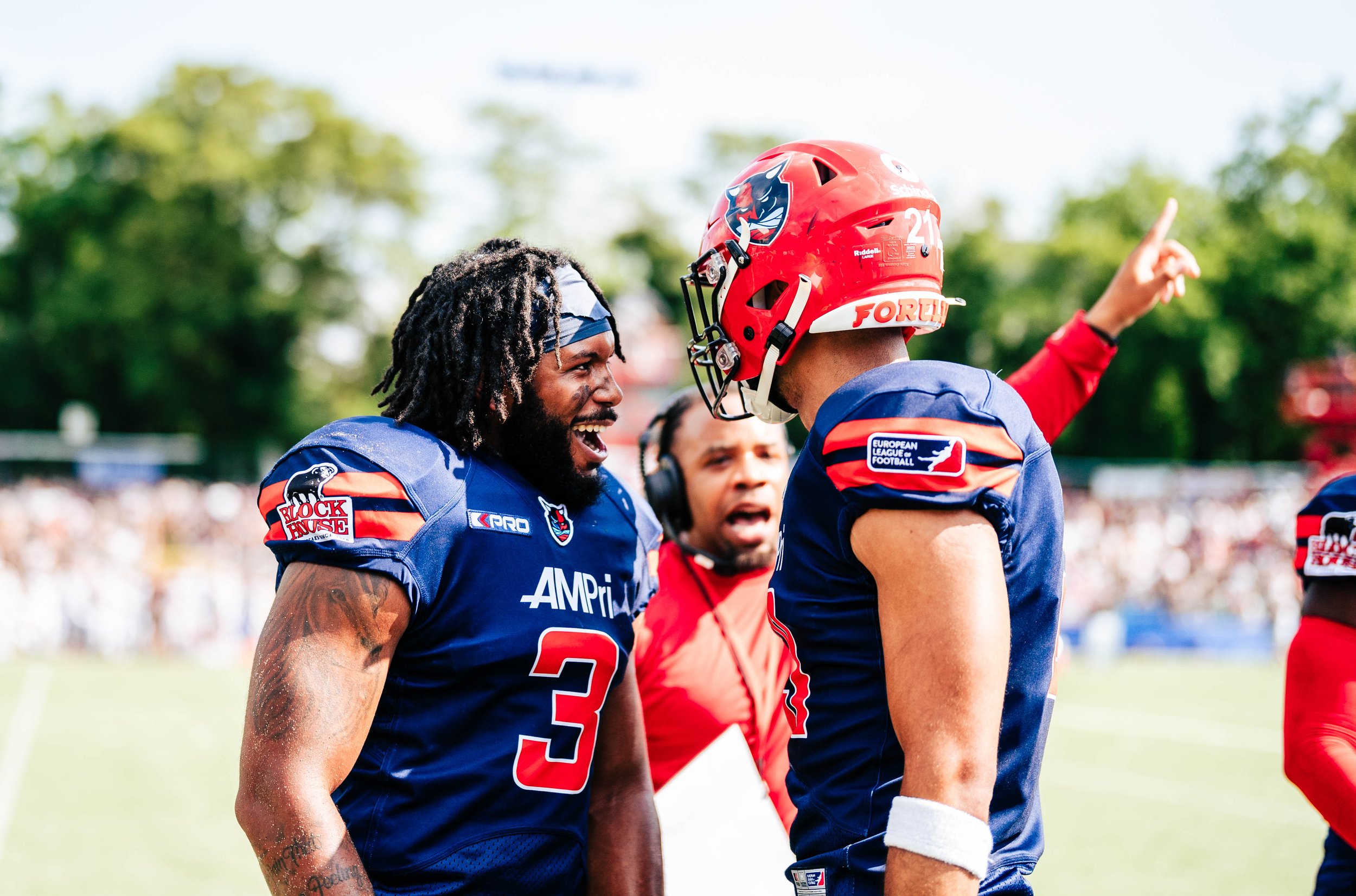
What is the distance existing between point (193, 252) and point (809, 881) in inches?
1565

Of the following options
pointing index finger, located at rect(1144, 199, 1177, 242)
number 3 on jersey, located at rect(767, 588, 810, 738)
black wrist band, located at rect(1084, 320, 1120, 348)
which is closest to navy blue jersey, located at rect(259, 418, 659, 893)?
number 3 on jersey, located at rect(767, 588, 810, 738)

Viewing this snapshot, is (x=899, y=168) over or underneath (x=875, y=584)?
over

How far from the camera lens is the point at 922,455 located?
6.26ft

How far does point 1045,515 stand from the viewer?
2.08 metres

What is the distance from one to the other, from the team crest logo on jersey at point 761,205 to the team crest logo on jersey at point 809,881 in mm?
1227

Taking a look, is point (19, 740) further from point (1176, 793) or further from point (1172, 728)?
point (1172, 728)

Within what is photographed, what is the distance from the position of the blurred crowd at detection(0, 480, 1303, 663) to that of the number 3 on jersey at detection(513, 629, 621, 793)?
16.1 metres

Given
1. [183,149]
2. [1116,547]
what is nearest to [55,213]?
A: [183,149]

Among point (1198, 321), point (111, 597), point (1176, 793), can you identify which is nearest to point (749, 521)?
point (1176, 793)

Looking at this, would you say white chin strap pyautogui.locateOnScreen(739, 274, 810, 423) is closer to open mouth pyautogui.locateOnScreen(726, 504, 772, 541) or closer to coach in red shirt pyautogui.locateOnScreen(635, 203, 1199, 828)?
coach in red shirt pyautogui.locateOnScreen(635, 203, 1199, 828)

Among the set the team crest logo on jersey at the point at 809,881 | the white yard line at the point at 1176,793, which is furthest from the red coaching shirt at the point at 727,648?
the white yard line at the point at 1176,793

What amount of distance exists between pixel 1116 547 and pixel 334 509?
2439 cm

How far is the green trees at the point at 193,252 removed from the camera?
124 feet

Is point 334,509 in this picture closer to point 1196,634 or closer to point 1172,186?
point 1196,634
